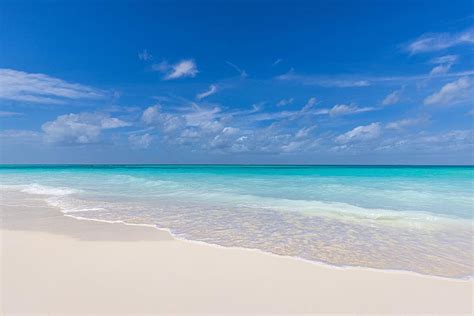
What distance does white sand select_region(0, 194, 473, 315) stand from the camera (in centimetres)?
327

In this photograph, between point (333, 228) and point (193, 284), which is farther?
Answer: point (333, 228)

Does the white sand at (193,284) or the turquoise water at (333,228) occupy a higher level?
the turquoise water at (333,228)

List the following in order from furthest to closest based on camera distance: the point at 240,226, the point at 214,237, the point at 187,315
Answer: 1. the point at 240,226
2. the point at 214,237
3. the point at 187,315

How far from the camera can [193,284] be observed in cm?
377

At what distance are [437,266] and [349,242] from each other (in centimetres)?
157

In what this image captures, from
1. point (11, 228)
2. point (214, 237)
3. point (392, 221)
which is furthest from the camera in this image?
point (392, 221)

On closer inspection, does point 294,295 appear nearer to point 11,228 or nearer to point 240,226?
point 240,226

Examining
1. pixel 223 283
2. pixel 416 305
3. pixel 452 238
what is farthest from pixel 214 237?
pixel 452 238

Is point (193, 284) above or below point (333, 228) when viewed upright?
below

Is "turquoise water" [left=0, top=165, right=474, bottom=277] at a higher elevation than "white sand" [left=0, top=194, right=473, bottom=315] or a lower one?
higher

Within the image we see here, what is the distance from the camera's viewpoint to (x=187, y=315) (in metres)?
3.13

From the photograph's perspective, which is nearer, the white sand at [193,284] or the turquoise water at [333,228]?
the white sand at [193,284]

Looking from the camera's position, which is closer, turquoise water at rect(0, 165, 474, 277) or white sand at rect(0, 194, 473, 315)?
white sand at rect(0, 194, 473, 315)

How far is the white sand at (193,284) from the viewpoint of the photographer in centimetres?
327
